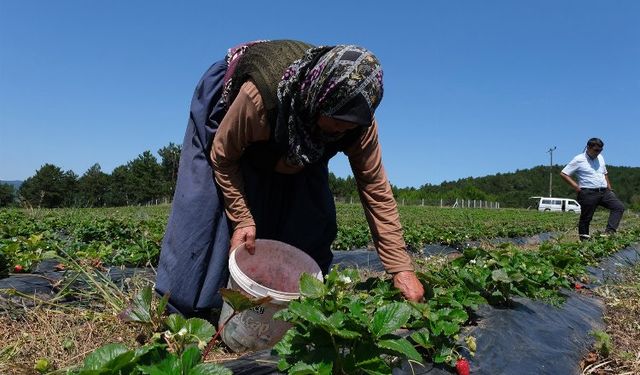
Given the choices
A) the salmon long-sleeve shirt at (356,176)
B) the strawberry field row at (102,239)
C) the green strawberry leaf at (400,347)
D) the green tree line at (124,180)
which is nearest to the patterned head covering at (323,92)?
the salmon long-sleeve shirt at (356,176)

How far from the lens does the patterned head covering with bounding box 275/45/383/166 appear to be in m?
1.89

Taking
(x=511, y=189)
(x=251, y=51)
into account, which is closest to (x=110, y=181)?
(x=511, y=189)

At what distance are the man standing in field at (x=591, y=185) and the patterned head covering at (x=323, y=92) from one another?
5.76 m

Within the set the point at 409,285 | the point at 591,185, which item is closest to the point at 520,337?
the point at 409,285

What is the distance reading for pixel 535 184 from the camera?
7525cm

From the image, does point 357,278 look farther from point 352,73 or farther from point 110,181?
point 110,181

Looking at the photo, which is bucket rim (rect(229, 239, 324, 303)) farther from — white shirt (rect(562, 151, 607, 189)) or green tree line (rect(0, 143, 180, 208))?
green tree line (rect(0, 143, 180, 208))

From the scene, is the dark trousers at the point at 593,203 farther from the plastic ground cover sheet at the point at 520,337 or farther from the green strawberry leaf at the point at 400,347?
the green strawberry leaf at the point at 400,347

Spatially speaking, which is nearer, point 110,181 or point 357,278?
point 357,278

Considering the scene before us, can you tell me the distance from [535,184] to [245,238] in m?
79.8

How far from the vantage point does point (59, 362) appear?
1885 mm

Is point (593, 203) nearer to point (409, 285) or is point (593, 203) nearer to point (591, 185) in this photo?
point (591, 185)

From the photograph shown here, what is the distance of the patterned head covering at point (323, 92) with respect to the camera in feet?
6.22

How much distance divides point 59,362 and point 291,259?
1.02 meters
